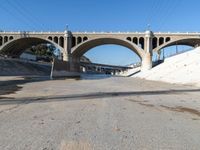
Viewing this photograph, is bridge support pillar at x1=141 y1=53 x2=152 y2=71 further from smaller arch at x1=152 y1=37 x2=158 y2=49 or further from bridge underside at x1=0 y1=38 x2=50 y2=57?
bridge underside at x1=0 y1=38 x2=50 y2=57

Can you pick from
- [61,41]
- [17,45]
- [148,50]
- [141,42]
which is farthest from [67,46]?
[148,50]

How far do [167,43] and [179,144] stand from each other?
9140 cm

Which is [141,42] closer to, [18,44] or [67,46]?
[67,46]

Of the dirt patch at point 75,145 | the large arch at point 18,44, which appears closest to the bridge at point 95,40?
the large arch at point 18,44

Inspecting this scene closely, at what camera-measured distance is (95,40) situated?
332 feet

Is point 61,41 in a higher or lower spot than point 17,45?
higher

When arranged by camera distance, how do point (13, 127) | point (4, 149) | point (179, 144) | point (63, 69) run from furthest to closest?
point (63, 69)
point (13, 127)
point (179, 144)
point (4, 149)

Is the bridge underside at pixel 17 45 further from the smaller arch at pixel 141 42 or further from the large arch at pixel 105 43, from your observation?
the smaller arch at pixel 141 42

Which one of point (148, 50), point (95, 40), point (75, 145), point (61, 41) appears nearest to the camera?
point (75, 145)

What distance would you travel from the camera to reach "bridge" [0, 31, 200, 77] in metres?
95.9

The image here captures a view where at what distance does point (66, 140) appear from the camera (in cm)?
661

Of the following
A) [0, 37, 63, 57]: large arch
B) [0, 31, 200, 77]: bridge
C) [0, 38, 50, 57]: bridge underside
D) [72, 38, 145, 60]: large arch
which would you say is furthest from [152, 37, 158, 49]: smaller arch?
[0, 38, 50, 57]: bridge underside

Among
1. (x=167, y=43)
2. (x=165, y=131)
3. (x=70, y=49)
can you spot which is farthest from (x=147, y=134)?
(x=70, y=49)

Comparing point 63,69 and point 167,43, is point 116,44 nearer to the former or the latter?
point 167,43
